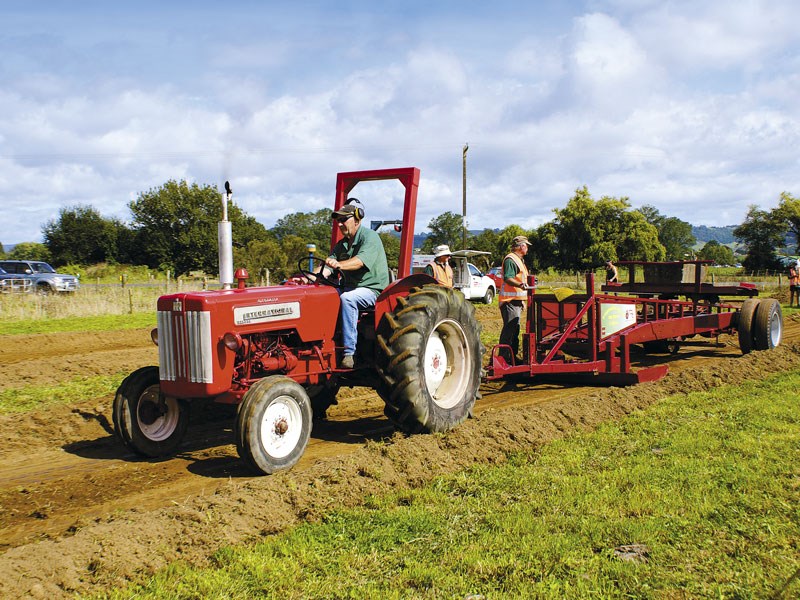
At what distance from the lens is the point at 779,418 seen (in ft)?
21.3

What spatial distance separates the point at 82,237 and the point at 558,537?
4961 centimetres

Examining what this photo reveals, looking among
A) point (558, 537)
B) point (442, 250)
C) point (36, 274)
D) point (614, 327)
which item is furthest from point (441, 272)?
point (36, 274)

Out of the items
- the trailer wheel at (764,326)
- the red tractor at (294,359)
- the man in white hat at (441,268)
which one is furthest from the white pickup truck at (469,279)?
the red tractor at (294,359)

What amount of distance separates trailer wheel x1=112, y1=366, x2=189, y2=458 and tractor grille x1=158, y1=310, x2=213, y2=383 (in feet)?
1.29

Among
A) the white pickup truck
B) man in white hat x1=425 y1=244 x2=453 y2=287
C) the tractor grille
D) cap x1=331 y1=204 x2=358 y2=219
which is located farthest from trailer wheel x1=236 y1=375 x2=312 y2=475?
the white pickup truck

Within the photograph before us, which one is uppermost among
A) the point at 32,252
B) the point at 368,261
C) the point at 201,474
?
the point at 32,252

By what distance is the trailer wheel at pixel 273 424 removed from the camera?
489 centimetres

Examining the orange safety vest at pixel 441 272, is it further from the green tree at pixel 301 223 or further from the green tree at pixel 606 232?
the green tree at pixel 301 223

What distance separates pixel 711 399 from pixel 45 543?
21.1ft

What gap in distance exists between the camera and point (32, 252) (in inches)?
1944

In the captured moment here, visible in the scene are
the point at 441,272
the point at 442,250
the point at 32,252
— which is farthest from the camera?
the point at 32,252

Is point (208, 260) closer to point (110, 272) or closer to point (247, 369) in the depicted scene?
point (110, 272)

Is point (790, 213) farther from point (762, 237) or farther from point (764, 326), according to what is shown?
point (764, 326)

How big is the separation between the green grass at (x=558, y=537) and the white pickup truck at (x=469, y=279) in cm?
1788
